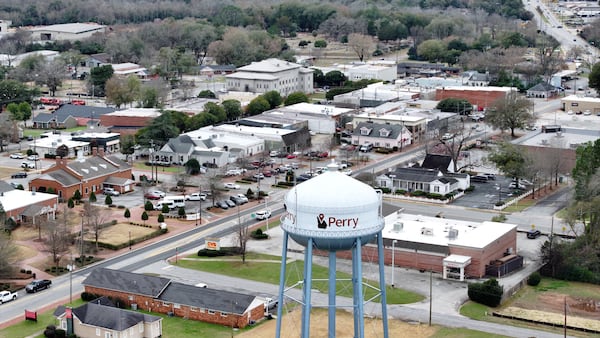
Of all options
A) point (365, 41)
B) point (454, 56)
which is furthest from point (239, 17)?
point (454, 56)

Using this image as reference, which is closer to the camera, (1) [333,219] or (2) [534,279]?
(1) [333,219]

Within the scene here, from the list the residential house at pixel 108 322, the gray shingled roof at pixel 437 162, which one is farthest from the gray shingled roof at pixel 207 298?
the gray shingled roof at pixel 437 162

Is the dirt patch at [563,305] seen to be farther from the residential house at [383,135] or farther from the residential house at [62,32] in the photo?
the residential house at [62,32]

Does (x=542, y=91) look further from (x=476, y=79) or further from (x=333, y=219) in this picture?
(x=333, y=219)

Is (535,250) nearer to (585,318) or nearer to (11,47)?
(585,318)

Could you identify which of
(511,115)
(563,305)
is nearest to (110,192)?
(563,305)

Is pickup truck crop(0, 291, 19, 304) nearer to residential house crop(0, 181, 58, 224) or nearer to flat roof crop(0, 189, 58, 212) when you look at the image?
residential house crop(0, 181, 58, 224)
